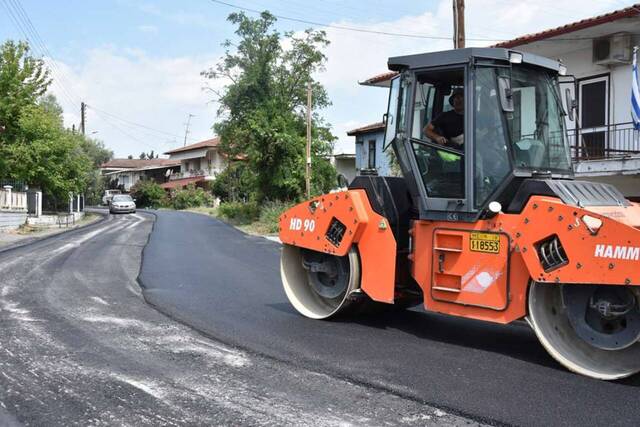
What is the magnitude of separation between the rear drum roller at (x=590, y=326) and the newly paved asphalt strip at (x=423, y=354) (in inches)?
5.3

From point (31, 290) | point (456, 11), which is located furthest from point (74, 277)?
point (456, 11)

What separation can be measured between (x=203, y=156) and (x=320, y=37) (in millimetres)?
36265

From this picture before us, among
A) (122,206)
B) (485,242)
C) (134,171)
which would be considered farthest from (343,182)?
(134,171)

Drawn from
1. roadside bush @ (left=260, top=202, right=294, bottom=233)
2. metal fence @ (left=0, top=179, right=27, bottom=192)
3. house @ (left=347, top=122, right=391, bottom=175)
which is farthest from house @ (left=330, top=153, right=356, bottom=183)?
metal fence @ (left=0, top=179, right=27, bottom=192)

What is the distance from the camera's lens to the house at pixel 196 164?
61688mm

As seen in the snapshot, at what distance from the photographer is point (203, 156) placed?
63875mm

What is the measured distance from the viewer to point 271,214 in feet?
82.8

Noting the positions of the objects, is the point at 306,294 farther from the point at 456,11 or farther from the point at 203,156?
the point at 203,156

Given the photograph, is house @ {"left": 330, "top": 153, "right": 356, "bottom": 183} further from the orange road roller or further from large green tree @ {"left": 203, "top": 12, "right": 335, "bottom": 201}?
the orange road roller

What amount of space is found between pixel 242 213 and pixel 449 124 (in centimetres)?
2679

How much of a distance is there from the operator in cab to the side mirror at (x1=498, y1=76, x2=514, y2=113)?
1.41ft

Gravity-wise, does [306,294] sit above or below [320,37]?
below

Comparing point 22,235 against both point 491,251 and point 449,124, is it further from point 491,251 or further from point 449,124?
point 491,251

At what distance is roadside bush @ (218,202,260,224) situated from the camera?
29766mm
